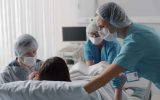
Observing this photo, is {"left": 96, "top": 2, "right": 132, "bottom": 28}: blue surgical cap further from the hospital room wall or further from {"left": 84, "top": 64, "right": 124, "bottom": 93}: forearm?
the hospital room wall

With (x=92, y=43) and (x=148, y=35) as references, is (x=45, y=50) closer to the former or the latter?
(x=92, y=43)

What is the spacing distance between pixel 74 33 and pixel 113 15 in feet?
7.41

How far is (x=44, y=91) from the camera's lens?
1.34 meters

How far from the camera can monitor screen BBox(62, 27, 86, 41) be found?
387cm

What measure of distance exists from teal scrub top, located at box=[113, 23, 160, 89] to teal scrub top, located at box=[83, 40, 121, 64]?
2.56 feet

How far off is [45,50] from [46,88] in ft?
9.06

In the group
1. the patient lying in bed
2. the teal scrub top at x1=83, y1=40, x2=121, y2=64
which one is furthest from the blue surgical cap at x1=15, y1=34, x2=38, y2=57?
the teal scrub top at x1=83, y1=40, x2=121, y2=64

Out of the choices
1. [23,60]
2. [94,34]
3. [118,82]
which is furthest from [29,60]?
[94,34]

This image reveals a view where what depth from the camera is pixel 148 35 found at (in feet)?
5.32

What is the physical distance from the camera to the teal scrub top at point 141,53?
155 centimetres

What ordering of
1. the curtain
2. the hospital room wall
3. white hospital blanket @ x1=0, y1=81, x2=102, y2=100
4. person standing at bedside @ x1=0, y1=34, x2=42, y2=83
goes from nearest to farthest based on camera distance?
white hospital blanket @ x1=0, y1=81, x2=102, y2=100, person standing at bedside @ x1=0, y1=34, x2=42, y2=83, the hospital room wall, the curtain

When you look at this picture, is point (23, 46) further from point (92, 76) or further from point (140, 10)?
point (140, 10)

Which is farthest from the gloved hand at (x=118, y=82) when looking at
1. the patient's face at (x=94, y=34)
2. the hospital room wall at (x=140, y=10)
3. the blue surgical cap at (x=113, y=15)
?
the hospital room wall at (x=140, y=10)

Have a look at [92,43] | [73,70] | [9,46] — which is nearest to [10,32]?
[9,46]
